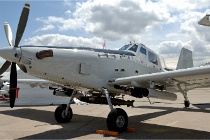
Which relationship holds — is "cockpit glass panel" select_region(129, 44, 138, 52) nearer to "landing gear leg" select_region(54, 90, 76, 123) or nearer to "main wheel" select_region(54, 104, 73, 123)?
"landing gear leg" select_region(54, 90, 76, 123)

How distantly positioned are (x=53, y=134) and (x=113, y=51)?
373cm

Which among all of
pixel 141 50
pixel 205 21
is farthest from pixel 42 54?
pixel 205 21

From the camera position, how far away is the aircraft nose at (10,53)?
6789 mm

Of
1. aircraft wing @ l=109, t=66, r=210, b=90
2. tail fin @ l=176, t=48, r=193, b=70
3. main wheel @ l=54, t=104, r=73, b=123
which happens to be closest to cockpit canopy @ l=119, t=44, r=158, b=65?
aircraft wing @ l=109, t=66, r=210, b=90

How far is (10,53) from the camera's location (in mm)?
6805

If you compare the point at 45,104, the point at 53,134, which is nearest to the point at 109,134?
the point at 53,134

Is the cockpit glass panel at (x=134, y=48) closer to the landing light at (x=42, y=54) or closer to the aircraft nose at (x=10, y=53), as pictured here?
the landing light at (x=42, y=54)

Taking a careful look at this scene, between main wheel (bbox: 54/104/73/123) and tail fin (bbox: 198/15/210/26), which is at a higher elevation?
tail fin (bbox: 198/15/210/26)

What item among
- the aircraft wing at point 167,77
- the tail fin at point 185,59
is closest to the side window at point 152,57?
the aircraft wing at point 167,77

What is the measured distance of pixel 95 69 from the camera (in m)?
8.28

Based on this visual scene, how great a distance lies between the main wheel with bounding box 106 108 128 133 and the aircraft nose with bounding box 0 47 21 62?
132 inches

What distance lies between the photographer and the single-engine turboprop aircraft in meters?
7.16

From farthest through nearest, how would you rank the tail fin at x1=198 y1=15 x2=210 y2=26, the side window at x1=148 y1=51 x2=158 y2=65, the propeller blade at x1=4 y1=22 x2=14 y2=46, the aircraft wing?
the tail fin at x1=198 y1=15 x2=210 y2=26 → the side window at x1=148 y1=51 x2=158 y2=65 → the propeller blade at x1=4 y1=22 x2=14 y2=46 → the aircraft wing

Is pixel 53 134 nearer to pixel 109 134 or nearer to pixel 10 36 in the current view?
pixel 109 134
